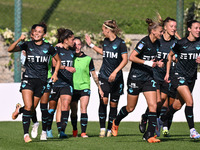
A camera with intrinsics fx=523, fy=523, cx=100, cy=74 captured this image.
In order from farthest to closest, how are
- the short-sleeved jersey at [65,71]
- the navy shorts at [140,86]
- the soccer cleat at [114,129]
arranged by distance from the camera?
the soccer cleat at [114,129], the short-sleeved jersey at [65,71], the navy shorts at [140,86]

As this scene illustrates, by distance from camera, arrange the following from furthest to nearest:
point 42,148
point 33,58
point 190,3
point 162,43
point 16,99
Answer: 1. point 190,3
2. point 16,99
3. point 162,43
4. point 33,58
5. point 42,148

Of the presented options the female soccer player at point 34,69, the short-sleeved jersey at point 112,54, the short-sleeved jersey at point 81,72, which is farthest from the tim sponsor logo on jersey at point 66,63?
the female soccer player at point 34,69

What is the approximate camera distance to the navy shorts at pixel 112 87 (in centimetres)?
1001

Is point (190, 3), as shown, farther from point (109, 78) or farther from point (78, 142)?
point (78, 142)

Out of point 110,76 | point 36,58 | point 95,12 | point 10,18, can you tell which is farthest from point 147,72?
point 95,12

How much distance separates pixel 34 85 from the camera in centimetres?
880

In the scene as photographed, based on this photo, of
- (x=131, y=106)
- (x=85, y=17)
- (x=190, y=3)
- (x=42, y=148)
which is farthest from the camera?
(x=85, y=17)

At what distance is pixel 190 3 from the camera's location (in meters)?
17.7

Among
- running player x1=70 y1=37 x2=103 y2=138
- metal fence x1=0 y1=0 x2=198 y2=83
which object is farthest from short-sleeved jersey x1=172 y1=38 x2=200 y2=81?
metal fence x1=0 y1=0 x2=198 y2=83

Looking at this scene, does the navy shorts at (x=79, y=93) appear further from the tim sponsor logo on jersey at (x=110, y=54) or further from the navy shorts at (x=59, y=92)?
the tim sponsor logo on jersey at (x=110, y=54)

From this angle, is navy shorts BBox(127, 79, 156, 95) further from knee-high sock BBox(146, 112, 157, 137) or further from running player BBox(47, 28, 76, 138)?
running player BBox(47, 28, 76, 138)

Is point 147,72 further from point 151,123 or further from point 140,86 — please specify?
point 151,123

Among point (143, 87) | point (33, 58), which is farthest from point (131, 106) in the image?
point (33, 58)

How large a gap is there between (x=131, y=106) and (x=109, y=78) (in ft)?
2.24
